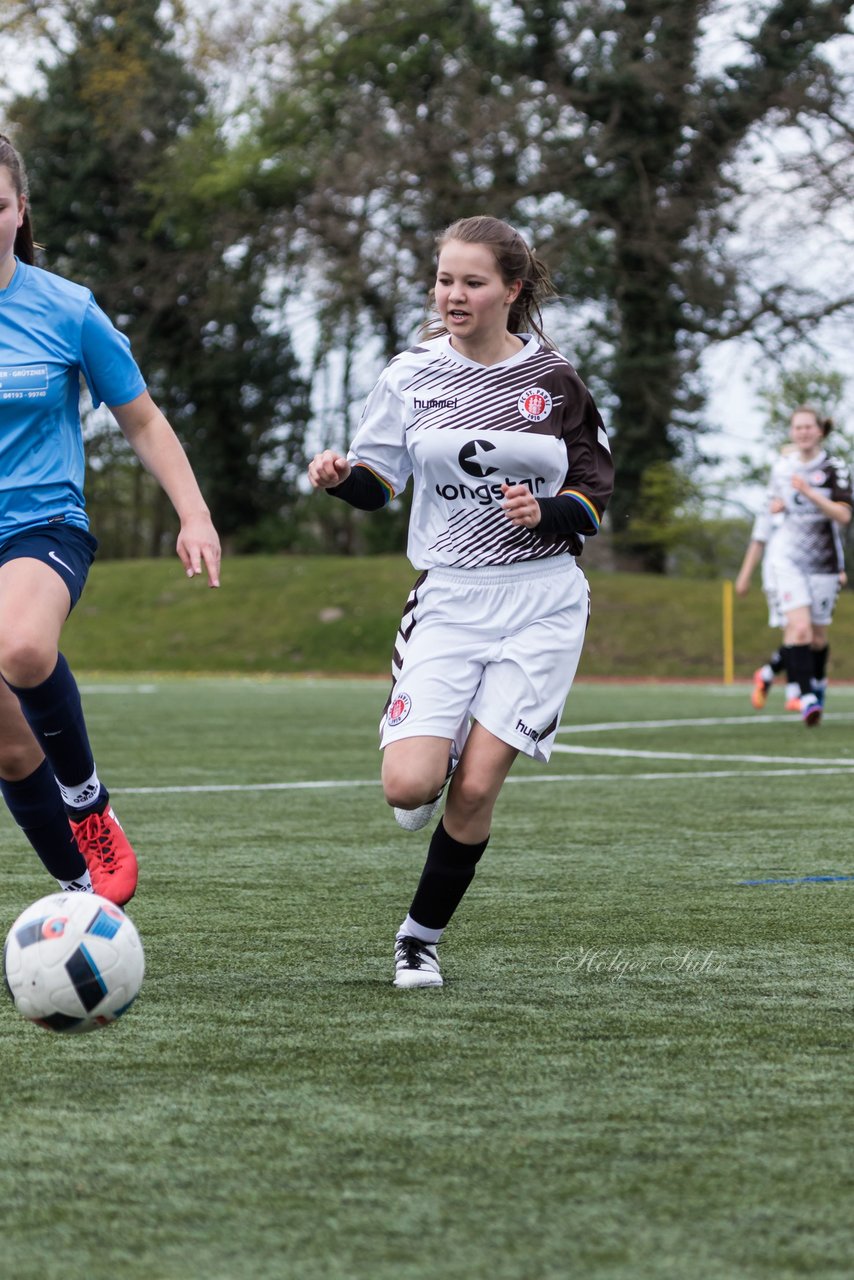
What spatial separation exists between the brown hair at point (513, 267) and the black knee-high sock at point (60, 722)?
4.42 feet

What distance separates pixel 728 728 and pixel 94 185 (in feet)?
99.7

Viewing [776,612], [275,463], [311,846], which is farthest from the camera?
[275,463]

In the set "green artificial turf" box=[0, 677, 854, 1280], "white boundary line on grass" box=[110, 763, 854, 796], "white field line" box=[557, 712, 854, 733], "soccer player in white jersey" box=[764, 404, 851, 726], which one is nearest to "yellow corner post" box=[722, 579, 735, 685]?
"white field line" box=[557, 712, 854, 733]

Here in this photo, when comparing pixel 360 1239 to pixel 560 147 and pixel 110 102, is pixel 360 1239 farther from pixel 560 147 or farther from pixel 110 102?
pixel 110 102

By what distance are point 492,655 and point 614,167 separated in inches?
1163

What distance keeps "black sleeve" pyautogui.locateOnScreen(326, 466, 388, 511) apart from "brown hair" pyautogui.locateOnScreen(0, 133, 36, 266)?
1.07 metres

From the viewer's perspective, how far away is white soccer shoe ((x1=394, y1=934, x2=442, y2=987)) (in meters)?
3.94

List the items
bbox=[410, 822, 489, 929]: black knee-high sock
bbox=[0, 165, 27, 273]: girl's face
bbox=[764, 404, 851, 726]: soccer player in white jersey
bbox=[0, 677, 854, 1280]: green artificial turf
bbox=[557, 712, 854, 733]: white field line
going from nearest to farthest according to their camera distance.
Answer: bbox=[0, 677, 854, 1280]: green artificial turf
bbox=[410, 822, 489, 929]: black knee-high sock
bbox=[0, 165, 27, 273]: girl's face
bbox=[764, 404, 851, 726]: soccer player in white jersey
bbox=[557, 712, 854, 733]: white field line

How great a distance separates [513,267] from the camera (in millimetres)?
4402

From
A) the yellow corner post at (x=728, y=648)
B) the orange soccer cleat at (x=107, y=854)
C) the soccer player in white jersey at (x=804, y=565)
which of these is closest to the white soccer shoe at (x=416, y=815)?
the orange soccer cleat at (x=107, y=854)

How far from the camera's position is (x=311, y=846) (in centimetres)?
661

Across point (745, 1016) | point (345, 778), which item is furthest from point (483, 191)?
point (745, 1016)

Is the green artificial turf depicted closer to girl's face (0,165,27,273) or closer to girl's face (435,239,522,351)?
girl's face (435,239,522,351)

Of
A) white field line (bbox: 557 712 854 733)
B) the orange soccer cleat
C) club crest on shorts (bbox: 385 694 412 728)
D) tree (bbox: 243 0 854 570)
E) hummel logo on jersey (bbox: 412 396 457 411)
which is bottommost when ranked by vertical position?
white field line (bbox: 557 712 854 733)
